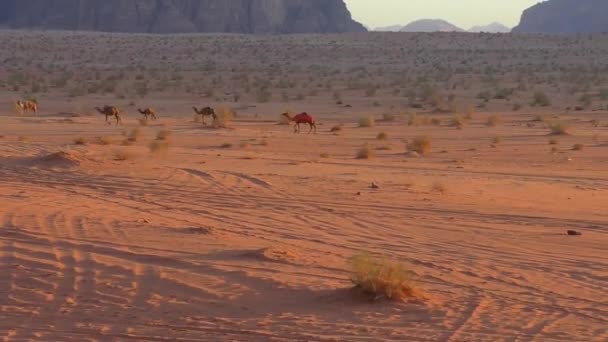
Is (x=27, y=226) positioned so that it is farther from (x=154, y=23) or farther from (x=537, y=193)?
(x=154, y=23)

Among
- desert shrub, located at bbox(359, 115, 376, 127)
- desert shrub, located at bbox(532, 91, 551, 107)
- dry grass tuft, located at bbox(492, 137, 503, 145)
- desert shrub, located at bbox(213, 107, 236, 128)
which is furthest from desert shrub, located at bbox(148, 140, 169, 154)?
desert shrub, located at bbox(532, 91, 551, 107)

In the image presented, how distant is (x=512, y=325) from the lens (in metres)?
8.30

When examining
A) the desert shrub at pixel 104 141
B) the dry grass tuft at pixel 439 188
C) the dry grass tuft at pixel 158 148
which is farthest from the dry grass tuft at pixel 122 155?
the dry grass tuft at pixel 439 188

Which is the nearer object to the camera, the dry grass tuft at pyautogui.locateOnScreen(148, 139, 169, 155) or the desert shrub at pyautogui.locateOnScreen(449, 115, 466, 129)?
the dry grass tuft at pyautogui.locateOnScreen(148, 139, 169, 155)

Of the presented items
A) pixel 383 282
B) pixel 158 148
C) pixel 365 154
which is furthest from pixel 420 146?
pixel 383 282

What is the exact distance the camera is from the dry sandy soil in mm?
8430

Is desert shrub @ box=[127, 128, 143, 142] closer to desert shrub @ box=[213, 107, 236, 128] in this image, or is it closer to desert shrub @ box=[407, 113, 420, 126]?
desert shrub @ box=[213, 107, 236, 128]

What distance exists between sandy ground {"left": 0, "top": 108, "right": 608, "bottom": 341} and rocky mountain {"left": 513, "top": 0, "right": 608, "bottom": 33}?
142 metres

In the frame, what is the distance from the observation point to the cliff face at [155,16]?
113 metres

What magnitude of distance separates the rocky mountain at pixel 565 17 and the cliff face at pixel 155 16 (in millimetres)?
57250

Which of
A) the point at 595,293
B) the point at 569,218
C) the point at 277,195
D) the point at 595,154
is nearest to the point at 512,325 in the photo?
the point at 595,293

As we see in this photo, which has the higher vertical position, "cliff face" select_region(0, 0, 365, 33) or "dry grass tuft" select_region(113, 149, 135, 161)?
"cliff face" select_region(0, 0, 365, 33)

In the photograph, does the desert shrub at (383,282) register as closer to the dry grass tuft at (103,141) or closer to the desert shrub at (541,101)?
the dry grass tuft at (103,141)

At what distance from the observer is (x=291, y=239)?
12.0 m
